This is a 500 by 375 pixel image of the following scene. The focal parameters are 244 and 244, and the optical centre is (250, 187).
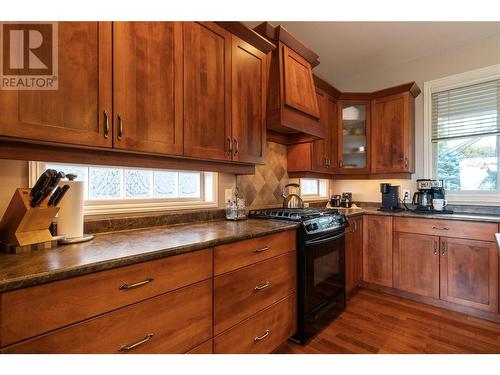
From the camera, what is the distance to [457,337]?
6.20 feet

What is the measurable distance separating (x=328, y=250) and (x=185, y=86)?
64.8 inches

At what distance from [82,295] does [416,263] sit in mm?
2853

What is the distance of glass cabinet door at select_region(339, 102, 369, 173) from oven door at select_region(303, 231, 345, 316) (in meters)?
1.35

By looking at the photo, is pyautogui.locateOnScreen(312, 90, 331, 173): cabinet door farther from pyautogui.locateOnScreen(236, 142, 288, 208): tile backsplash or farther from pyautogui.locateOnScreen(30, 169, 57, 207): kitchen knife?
pyautogui.locateOnScreen(30, 169, 57, 207): kitchen knife

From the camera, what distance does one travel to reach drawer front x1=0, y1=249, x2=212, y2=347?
2.34 feet

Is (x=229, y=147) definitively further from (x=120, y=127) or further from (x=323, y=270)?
(x=323, y=270)

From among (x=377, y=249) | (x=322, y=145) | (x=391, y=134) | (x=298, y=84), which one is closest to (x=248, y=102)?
(x=298, y=84)

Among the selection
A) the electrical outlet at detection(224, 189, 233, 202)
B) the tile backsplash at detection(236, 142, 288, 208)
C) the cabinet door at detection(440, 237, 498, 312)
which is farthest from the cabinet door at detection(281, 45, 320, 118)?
the cabinet door at detection(440, 237, 498, 312)

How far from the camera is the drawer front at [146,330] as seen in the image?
0.80 metres

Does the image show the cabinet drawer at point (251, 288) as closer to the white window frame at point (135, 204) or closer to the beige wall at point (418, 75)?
the white window frame at point (135, 204)

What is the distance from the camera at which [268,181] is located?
8.50ft

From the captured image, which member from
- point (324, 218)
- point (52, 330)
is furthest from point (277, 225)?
point (52, 330)
